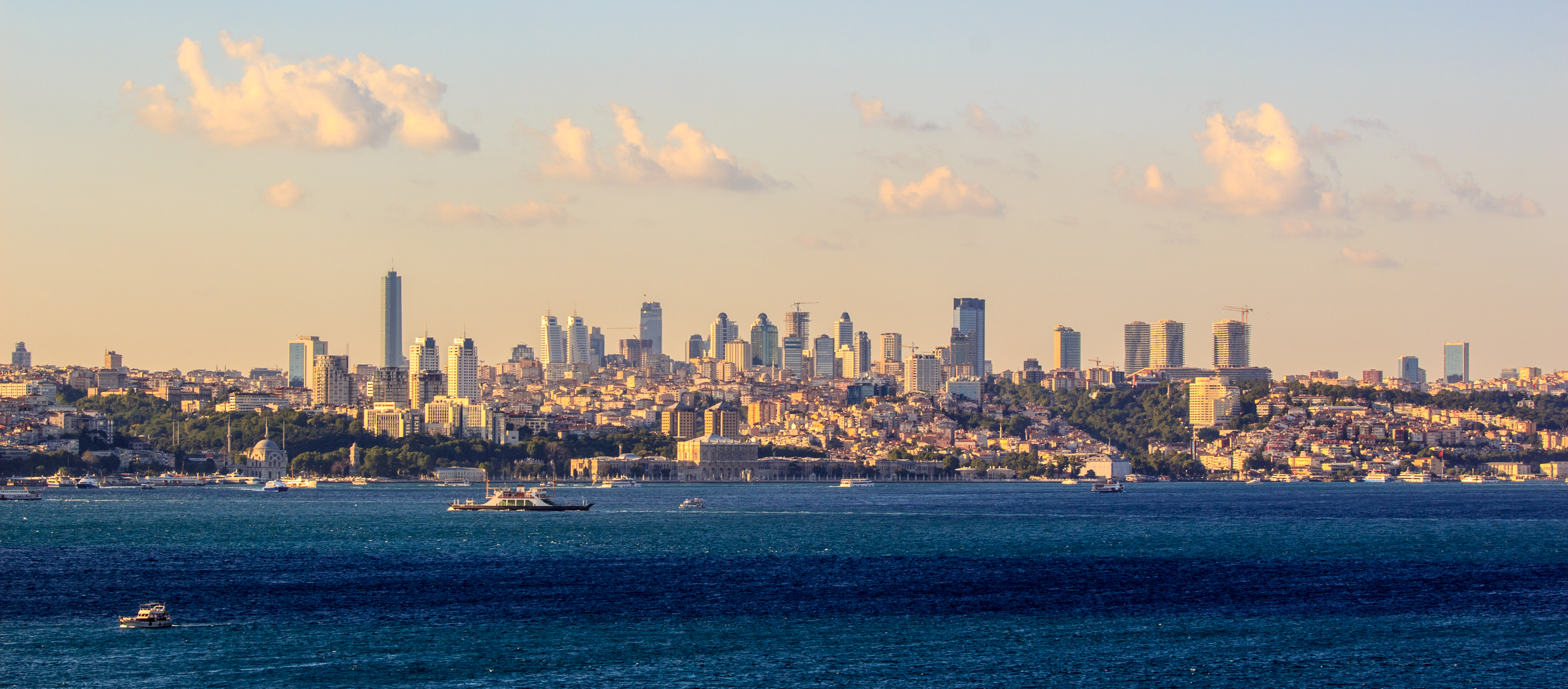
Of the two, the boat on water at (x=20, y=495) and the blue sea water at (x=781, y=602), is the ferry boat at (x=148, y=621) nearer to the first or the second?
the blue sea water at (x=781, y=602)

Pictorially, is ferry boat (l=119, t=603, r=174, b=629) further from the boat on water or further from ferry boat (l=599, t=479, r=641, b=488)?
ferry boat (l=599, t=479, r=641, b=488)

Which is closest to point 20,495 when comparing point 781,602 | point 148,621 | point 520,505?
point 520,505

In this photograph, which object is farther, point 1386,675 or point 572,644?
point 572,644

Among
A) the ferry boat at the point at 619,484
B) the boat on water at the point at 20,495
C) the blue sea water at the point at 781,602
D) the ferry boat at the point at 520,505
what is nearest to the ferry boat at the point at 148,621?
the blue sea water at the point at 781,602

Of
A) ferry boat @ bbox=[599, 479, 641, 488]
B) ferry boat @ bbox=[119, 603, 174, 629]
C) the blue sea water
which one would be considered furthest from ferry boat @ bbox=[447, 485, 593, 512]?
ferry boat @ bbox=[599, 479, 641, 488]

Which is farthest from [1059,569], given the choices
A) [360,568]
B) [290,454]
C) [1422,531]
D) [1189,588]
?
[290,454]

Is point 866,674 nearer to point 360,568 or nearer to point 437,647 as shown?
point 437,647
